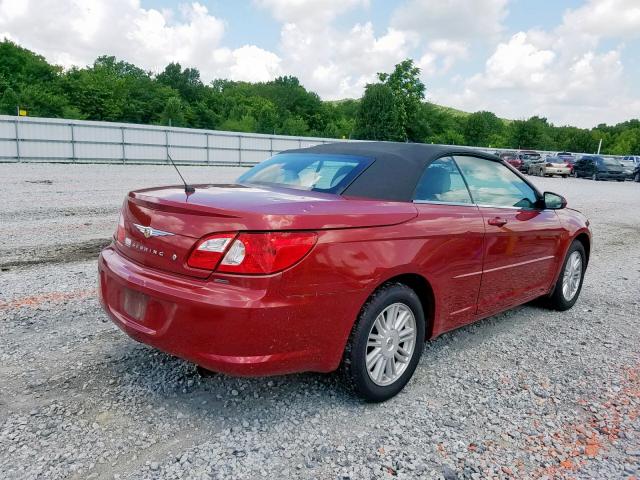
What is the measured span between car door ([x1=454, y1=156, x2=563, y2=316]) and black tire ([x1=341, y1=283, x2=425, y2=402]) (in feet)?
3.05

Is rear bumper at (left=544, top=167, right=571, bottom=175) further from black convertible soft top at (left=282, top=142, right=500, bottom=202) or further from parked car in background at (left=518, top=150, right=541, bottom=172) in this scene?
black convertible soft top at (left=282, top=142, right=500, bottom=202)

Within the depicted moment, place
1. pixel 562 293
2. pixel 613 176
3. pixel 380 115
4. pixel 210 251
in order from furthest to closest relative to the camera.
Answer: pixel 380 115 < pixel 613 176 < pixel 562 293 < pixel 210 251

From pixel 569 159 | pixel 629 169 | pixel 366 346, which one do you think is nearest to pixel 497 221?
pixel 366 346

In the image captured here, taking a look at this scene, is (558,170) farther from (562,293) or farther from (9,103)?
(9,103)

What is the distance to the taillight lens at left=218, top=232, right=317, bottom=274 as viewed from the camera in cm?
239

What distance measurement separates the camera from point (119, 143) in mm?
23562

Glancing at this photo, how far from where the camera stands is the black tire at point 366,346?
9.02ft

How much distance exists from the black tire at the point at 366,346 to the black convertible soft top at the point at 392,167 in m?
0.59

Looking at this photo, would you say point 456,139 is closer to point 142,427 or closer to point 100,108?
point 100,108

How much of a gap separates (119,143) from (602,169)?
94.7 ft

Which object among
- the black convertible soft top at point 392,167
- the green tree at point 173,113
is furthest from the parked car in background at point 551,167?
the green tree at point 173,113

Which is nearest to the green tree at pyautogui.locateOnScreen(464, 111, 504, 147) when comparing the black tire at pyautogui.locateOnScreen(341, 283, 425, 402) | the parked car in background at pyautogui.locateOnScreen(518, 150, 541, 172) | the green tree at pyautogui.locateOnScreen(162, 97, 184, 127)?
the green tree at pyautogui.locateOnScreen(162, 97, 184, 127)

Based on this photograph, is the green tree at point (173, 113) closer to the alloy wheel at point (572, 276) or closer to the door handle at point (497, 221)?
the alloy wheel at point (572, 276)

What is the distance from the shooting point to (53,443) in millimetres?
2426
